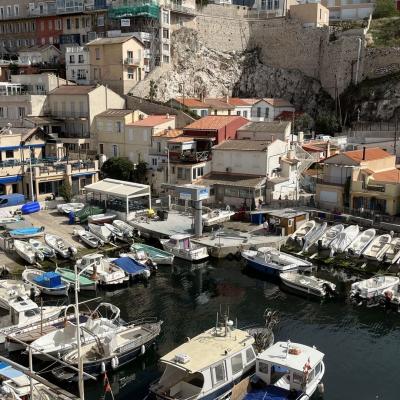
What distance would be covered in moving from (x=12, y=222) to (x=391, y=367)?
2668cm

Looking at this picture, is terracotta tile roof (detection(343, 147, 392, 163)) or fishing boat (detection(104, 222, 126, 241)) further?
terracotta tile roof (detection(343, 147, 392, 163))

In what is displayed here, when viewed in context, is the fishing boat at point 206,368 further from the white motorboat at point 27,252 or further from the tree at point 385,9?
the tree at point 385,9

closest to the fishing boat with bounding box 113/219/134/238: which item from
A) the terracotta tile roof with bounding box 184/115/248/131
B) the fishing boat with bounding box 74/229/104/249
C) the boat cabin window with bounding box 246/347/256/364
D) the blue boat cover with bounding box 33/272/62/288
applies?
the fishing boat with bounding box 74/229/104/249

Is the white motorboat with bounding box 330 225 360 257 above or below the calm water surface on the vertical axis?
above

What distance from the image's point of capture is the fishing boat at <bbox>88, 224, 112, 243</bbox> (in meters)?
37.2

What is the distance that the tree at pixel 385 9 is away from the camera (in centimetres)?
7675

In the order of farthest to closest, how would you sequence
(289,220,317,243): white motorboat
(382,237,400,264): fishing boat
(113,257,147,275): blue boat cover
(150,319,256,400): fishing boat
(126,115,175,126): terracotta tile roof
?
(126,115,175,126): terracotta tile roof, (289,220,317,243): white motorboat, (382,237,400,264): fishing boat, (113,257,147,275): blue boat cover, (150,319,256,400): fishing boat

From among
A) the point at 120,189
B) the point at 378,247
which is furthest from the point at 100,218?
the point at 378,247

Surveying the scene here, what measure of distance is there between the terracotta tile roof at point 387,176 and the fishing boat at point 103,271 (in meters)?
20.1

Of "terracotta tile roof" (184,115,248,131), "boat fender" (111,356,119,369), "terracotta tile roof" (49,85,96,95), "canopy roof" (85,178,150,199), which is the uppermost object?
"terracotta tile roof" (49,85,96,95)

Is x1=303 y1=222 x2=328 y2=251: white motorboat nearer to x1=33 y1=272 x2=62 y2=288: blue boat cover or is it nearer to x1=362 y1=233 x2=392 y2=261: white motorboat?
x1=362 y1=233 x2=392 y2=261: white motorboat

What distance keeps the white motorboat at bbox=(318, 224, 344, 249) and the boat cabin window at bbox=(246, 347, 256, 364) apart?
1565cm

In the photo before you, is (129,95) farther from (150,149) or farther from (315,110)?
(315,110)

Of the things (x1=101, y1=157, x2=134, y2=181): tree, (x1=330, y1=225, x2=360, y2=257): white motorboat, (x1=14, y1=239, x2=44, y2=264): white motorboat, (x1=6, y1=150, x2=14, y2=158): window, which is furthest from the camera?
(x1=101, y1=157, x2=134, y2=181): tree
